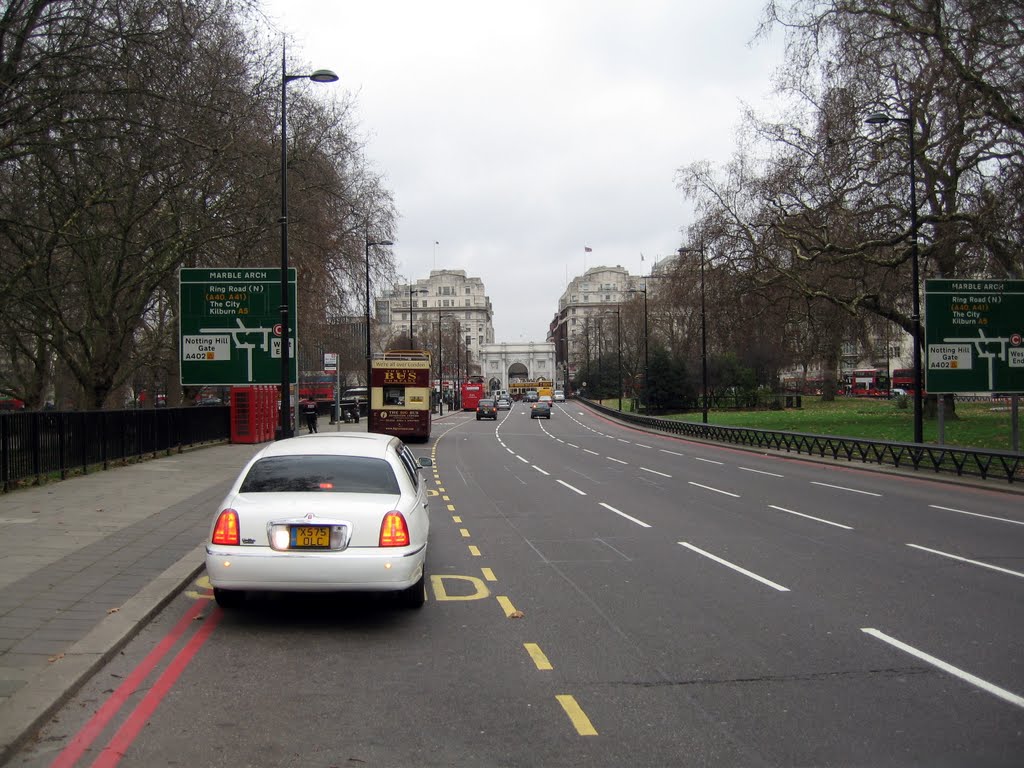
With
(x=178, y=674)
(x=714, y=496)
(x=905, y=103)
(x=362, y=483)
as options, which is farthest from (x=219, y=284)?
(x=905, y=103)

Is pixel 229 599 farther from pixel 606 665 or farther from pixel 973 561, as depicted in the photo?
pixel 973 561

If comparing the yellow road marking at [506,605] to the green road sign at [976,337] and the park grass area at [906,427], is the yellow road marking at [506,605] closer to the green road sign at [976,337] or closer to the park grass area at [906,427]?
the park grass area at [906,427]

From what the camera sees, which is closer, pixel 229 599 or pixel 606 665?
pixel 606 665

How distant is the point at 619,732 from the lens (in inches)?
187

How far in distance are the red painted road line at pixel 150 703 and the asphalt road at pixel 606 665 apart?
0.02m

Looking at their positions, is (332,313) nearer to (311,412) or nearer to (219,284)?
(311,412)

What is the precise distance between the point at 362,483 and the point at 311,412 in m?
29.7

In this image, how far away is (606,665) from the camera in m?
6.00

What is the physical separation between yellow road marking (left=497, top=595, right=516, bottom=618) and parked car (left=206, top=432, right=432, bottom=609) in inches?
29.9

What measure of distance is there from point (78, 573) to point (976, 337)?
2219cm

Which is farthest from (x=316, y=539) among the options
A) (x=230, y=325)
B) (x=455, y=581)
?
(x=230, y=325)

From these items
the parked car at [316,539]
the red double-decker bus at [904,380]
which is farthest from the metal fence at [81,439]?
the red double-decker bus at [904,380]

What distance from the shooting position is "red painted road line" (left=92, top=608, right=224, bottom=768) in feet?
14.7

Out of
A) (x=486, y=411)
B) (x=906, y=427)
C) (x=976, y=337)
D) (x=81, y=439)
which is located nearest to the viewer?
(x=81, y=439)
